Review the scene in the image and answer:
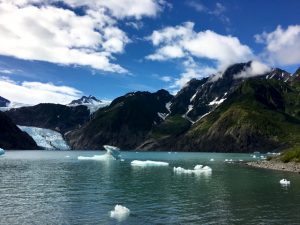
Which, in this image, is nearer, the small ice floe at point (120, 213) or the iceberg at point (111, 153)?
the small ice floe at point (120, 213)

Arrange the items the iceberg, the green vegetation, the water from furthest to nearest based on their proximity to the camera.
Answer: the iceberg, the green vegetation, the water

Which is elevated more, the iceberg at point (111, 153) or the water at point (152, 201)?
the iceberg at point (111, 153)

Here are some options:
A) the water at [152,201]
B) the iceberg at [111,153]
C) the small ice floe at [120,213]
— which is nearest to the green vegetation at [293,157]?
the water at [152,201]

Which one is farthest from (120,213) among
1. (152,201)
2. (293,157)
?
(293,157)

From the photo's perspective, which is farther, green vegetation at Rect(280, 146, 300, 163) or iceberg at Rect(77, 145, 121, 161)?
iceberg at Rect(77, 145, 121, 161)

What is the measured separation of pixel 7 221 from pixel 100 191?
24463 mm

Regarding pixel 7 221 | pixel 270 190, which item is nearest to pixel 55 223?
pixel 7 221

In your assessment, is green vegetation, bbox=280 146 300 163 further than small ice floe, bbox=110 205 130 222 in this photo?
Yes

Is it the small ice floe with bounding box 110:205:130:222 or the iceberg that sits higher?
the iceberg

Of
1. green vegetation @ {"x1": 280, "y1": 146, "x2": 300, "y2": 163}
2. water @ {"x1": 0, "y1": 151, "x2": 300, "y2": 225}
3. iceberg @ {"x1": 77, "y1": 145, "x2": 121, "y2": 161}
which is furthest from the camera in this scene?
iceberg @ {"x1": 77, "y1": 145, "x2": 121, "y2": 161}

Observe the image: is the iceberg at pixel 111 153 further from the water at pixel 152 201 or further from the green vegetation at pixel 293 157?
the water at pixel 152 201

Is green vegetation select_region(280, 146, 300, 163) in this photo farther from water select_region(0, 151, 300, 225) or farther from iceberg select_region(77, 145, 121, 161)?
iceberg select_region(77, 145, 121, 161)

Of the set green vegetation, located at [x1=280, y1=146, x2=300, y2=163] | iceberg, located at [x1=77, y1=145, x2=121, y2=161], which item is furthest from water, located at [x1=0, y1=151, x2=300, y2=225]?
iceberg, located at [x1=77, y1=145, x2=121, y2=161]

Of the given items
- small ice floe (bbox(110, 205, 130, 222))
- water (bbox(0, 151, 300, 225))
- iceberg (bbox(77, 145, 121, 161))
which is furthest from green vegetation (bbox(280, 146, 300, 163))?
small ice floe (bbox(110, 205, 130, 222))
